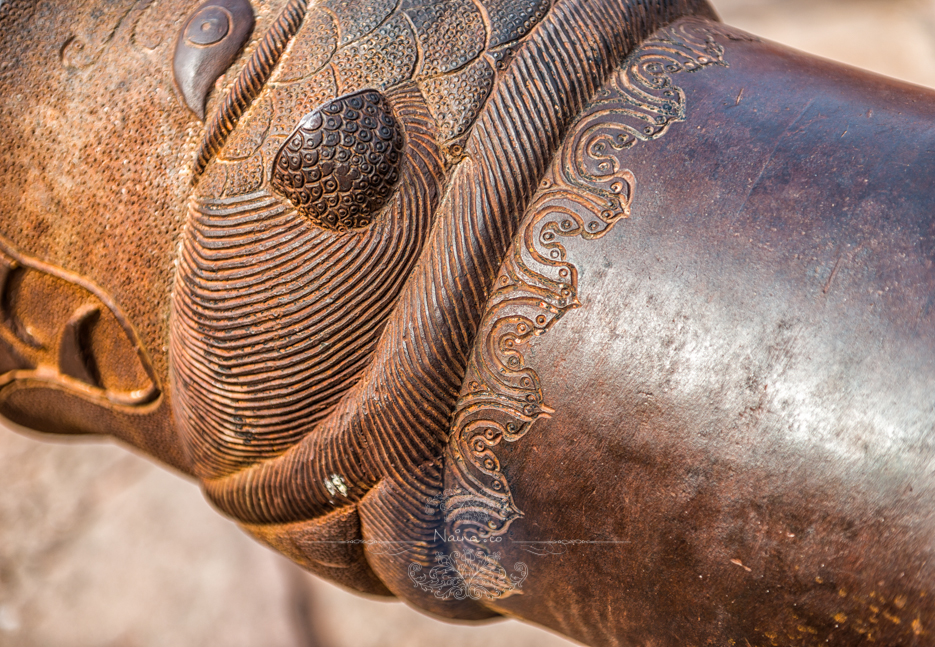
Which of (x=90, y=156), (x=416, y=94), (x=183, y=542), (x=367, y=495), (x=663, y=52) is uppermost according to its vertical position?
(x=663, y=52)

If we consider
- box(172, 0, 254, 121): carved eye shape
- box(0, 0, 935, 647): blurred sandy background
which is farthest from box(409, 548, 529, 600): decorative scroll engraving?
box(0, 0, 935, 647): blurred sandy background

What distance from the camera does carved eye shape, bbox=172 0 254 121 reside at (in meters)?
1.31

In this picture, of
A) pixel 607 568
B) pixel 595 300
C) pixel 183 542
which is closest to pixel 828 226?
pixel 595 300

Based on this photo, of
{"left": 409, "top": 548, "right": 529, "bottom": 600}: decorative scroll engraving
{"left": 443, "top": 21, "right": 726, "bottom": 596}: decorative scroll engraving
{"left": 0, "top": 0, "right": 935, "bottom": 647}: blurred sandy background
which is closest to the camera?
{"left": 443, "top": 21, "right": 726, "bottom": 596}: decorative scroll engraving

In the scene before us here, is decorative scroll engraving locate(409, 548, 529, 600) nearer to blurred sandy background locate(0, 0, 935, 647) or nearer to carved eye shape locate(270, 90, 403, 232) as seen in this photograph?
carved eye shape locate(270, 90, 403, 232)

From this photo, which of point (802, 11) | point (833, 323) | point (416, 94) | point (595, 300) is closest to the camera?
point (833, 323)

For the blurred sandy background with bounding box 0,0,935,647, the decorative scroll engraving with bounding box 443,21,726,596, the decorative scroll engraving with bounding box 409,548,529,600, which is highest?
the decorative scroll engraving with bounding box 443,21,726,596

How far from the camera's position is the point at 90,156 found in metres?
1.36

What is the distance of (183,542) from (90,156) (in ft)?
6.76

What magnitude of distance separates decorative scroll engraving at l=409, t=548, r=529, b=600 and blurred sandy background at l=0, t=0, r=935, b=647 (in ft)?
4.80

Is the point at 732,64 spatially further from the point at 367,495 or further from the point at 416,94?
the point at 367,495

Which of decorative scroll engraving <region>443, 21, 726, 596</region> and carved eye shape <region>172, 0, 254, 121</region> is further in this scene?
carved eye shape <region>172, 0, 254, 121</region>

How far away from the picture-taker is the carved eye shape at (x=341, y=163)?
1.18 meters

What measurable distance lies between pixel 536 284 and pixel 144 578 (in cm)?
242
